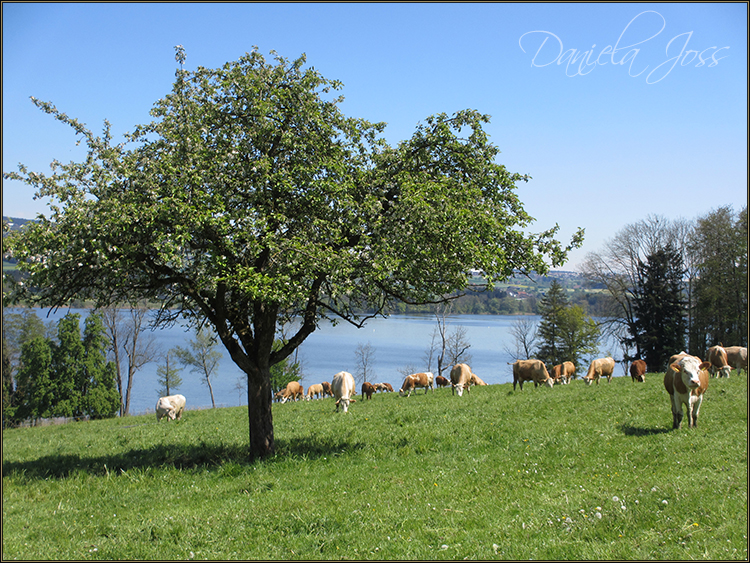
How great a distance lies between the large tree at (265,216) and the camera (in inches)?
461

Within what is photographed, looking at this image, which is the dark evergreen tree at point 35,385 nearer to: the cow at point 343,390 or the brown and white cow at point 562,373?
the cow at point 343,390

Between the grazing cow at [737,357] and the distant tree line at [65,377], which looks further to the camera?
the distant tree line at [65,377]

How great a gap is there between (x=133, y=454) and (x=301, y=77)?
12084 millimetres

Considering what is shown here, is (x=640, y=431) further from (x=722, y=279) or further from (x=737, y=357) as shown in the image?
(x=722, y=279)

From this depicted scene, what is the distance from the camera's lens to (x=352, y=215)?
527 inches

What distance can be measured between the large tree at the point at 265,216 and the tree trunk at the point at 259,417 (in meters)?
0.04

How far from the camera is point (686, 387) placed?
13398mm


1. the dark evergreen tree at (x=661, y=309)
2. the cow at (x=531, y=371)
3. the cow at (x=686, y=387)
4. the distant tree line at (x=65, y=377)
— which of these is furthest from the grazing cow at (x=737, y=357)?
the distant tree line at (x=65, y=377)

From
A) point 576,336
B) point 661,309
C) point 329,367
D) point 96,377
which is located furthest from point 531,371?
point 329,367

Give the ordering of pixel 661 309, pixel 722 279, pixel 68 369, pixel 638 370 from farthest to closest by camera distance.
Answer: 1. pixel 68 369
2. pixel 661 309
3. pixel 722 279
4. pixel 638 370

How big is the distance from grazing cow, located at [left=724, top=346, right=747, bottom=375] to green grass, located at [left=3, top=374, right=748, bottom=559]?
43.3 feet

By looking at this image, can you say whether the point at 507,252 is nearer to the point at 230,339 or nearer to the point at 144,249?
the point at 230,339

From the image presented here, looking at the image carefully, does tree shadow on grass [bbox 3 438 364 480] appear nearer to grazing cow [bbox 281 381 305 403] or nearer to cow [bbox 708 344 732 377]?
cow [bbox 708 344 732 377]

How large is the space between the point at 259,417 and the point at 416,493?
547cm
